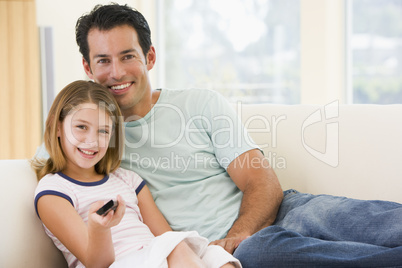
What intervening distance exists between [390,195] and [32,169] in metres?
1.17

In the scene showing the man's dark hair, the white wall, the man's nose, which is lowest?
the man's nose

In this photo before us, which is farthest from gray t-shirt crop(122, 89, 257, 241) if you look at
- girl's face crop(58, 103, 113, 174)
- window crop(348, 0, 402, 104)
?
window crop(348, 0, 402, 104)

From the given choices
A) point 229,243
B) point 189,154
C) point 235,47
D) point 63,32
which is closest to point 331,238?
point 229,243

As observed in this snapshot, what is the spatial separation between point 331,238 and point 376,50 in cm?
261

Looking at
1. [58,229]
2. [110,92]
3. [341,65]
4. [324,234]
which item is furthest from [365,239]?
[341,65]

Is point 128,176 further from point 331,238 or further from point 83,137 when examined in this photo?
point 331,238

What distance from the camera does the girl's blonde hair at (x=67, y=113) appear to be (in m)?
1.45

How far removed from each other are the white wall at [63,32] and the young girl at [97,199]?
2.18 metres

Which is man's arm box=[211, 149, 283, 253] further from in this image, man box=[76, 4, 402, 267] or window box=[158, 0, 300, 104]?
window box=[158, 0, 300, 104]

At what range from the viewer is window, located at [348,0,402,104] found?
11.4 ft

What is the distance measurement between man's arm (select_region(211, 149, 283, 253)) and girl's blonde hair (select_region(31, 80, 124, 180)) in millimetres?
408

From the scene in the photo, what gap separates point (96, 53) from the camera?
1712 mm

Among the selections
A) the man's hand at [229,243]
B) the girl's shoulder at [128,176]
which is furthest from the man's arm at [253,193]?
the girl's shoulder at [128,176]

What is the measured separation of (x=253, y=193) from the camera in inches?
63.1
